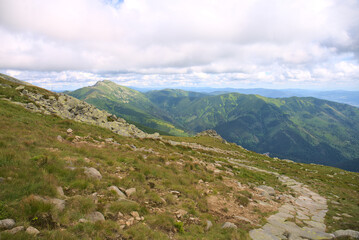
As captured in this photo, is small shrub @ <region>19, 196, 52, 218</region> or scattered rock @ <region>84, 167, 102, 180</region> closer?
small shrub @ <region>19, 196, 52, 218</region>

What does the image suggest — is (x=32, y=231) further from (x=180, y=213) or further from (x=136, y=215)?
(x=180, y=213)

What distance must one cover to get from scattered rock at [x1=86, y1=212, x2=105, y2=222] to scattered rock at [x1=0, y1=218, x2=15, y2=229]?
2.53m

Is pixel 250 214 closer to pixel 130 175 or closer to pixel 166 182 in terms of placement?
pixel 166 182

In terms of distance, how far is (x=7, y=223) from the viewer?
19.4 ft

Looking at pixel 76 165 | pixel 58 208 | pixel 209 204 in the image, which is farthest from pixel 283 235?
pixel 76 165

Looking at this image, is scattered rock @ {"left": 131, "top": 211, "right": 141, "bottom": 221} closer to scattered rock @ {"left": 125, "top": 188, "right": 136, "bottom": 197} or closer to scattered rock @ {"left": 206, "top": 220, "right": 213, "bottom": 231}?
scattered rock @ {"left": 125, "top": 188, "right": 136, "bottom": 197}

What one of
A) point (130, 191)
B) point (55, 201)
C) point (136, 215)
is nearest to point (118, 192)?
point (130, 191)

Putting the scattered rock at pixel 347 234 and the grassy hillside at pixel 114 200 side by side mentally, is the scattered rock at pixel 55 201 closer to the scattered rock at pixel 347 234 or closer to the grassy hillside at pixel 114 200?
the grassy hillside at pixel 114 200

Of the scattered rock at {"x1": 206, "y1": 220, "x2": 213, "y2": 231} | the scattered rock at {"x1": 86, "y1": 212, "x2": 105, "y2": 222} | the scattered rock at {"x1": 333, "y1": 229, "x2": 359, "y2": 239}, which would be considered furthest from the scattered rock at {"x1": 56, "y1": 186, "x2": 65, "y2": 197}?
the scattered rock at {"x1": 333, "y1": 229, "x2": 359, "y2": 239}

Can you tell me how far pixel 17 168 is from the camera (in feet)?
30.8

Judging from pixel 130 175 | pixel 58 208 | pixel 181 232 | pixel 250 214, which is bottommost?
pixel 250 214

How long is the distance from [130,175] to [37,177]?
6070 millimetres

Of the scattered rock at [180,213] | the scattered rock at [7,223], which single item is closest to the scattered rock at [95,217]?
the scattered rock at [7,223]

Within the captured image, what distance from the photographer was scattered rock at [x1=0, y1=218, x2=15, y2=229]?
5800mm
